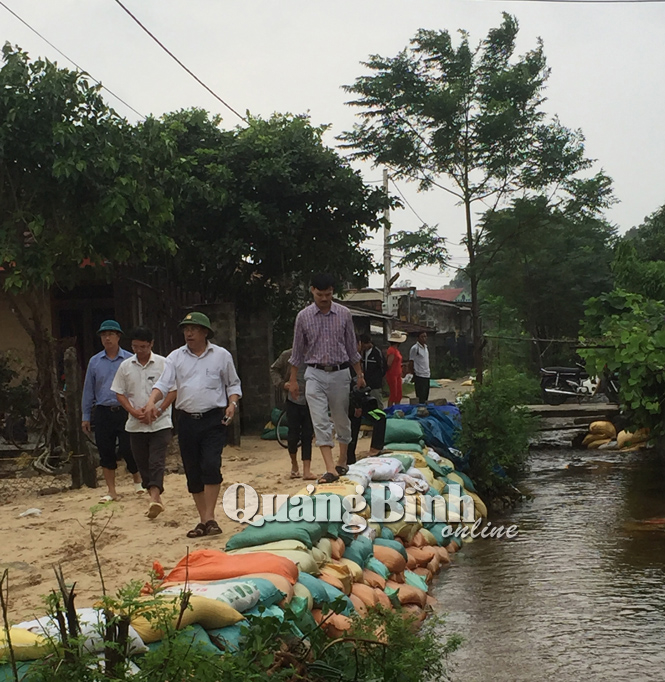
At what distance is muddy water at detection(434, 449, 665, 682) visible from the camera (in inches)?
195

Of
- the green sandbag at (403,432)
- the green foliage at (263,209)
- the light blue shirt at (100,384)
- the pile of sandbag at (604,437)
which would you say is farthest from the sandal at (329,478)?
the pile of sandbag at (604,437)

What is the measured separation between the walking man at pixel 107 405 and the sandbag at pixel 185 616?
3.94 metres

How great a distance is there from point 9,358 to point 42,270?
8.16ft

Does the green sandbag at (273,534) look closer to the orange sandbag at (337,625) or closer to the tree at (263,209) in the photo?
the orange sandbag at (337,625)

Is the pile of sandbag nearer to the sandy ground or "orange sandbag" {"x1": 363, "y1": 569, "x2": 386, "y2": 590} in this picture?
the sandy ground

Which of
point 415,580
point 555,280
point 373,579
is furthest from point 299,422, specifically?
point 555,280

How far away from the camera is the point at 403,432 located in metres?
9.64

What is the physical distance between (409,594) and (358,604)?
2.86ft

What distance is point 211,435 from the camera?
5.84 m

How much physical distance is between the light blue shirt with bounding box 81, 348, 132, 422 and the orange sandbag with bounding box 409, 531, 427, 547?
2.59m

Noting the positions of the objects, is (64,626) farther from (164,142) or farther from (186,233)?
(186,233)

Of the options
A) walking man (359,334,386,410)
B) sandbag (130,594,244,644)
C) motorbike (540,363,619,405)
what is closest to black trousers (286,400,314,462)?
walking man (359,334,386,410)

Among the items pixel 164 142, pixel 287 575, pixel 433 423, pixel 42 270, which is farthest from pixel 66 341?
pixel 287 575

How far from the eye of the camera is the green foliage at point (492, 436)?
987 cm
